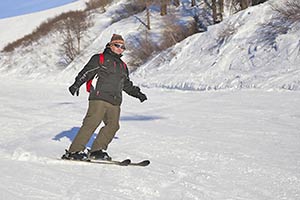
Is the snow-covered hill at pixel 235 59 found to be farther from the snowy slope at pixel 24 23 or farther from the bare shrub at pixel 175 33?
the snowy slope at pixel 24 23

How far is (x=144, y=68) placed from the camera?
21266 mm

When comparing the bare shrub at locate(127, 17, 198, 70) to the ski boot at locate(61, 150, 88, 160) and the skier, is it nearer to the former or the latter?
the skier

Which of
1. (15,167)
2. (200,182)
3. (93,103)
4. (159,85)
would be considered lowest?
(159,85)

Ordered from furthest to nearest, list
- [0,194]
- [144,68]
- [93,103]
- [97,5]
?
[97,5] → [144,68] → [93,103] → [0,194]

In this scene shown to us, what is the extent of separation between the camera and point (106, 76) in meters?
5.29

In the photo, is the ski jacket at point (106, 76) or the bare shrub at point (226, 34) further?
the bare shrub at point (226, 34)

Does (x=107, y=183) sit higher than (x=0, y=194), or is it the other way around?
(x=0, y=194)

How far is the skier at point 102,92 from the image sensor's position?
17.0 ft

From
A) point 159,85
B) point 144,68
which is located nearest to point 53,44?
point 144,68

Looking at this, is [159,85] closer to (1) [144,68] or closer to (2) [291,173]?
(1) [144,68]

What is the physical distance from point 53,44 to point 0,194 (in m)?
34.3

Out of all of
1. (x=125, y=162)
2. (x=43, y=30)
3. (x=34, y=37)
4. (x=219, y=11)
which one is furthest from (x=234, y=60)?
(x=34, y=37)

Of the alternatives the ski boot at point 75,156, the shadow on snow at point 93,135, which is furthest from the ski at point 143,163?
the shadow on snow at point 93,135

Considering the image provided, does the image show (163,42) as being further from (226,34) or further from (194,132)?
(194,132)
